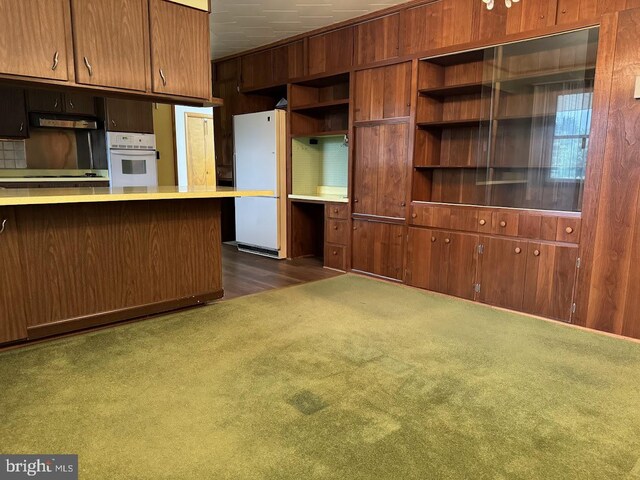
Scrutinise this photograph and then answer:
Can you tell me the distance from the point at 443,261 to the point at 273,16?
2.81 m

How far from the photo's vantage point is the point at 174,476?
5.08 ft

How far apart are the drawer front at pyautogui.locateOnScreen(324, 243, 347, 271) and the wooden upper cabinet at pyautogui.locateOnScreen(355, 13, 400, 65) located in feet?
6.12

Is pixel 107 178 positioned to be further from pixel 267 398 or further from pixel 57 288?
pixel 267 398

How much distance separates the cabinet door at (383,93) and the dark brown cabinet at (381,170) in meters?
0.12

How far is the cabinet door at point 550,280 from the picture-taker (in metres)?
3.14

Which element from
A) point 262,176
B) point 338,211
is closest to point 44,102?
point 262,176

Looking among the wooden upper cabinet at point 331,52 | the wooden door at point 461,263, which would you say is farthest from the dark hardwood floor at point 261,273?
the wooden upper cabinet at point 331,52

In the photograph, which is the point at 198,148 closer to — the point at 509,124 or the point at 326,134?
the point at 326,134

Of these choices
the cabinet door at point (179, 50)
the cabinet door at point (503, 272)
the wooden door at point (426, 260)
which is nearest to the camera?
the cabinet door at point (179, 50)

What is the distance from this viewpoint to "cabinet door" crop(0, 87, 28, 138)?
15.9 feet

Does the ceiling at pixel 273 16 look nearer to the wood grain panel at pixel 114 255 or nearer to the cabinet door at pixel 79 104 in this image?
the cabinet door at pixel 79 104

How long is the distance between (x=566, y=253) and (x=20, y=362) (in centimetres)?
348

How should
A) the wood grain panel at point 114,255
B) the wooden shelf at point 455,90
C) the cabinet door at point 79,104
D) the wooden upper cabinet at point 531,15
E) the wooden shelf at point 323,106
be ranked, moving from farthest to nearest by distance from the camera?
the cabinet door at point 79,104
the wooden shelf at point 323,106
the wooden shelf at point 455,90
the wooden upper cabinet at point 531,15
the wood grain panel at point 114,255

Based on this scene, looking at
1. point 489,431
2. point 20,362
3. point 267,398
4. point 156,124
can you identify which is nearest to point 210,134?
point 156,124
